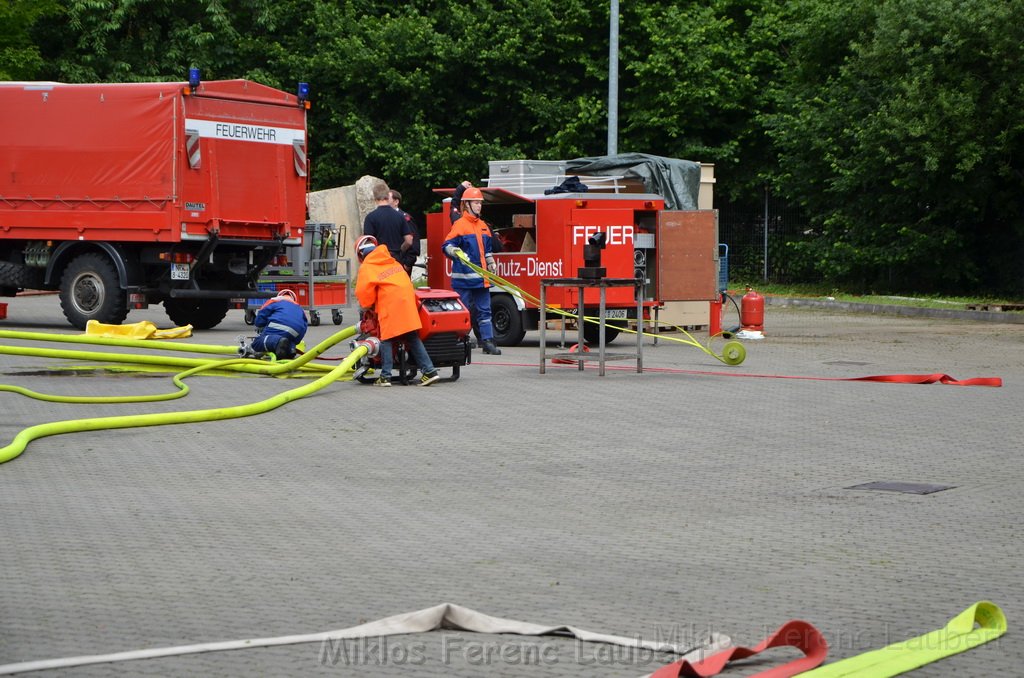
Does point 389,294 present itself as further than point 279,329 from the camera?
A: No

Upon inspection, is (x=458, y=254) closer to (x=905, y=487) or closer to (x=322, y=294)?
(x=322, y=294)

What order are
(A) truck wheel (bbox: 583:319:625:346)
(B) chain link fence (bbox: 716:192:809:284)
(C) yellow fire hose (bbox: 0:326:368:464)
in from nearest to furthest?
(C) yellow fire hose (bbox: 0:326:368:464) < (A) truck wheel (bbox: 583:319:625:346) < (B) chain link fence (bbox: 716:192:809:284)

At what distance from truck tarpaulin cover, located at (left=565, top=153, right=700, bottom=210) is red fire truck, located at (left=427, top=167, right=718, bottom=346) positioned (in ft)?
15.9

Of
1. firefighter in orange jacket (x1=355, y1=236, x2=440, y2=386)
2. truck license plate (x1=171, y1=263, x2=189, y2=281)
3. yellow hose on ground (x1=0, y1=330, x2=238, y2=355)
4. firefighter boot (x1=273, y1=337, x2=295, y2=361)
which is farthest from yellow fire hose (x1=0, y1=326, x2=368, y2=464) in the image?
truck license plate (x1=171, y1=263, x2=189, y2=281)

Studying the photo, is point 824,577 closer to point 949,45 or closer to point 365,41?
point 949,45

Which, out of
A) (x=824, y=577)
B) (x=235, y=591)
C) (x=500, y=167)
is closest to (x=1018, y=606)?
(x=824, y=577)

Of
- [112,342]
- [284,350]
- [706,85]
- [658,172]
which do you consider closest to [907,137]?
[658,172]

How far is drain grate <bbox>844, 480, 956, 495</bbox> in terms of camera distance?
8.73 metres

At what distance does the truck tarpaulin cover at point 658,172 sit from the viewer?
25.6 m

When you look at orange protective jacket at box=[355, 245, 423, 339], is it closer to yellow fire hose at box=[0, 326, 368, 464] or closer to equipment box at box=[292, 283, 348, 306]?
yellow fire hose at box=[0, 326, 368, 464]

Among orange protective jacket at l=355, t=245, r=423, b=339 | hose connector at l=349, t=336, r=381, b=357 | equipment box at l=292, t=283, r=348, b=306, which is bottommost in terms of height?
hose connector at l=349, t=336, r=381, b=357

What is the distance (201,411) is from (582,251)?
8.49m

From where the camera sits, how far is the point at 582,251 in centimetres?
1945

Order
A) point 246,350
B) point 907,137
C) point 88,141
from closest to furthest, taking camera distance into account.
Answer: point 246,350 → point 88,141 → point 907,137
